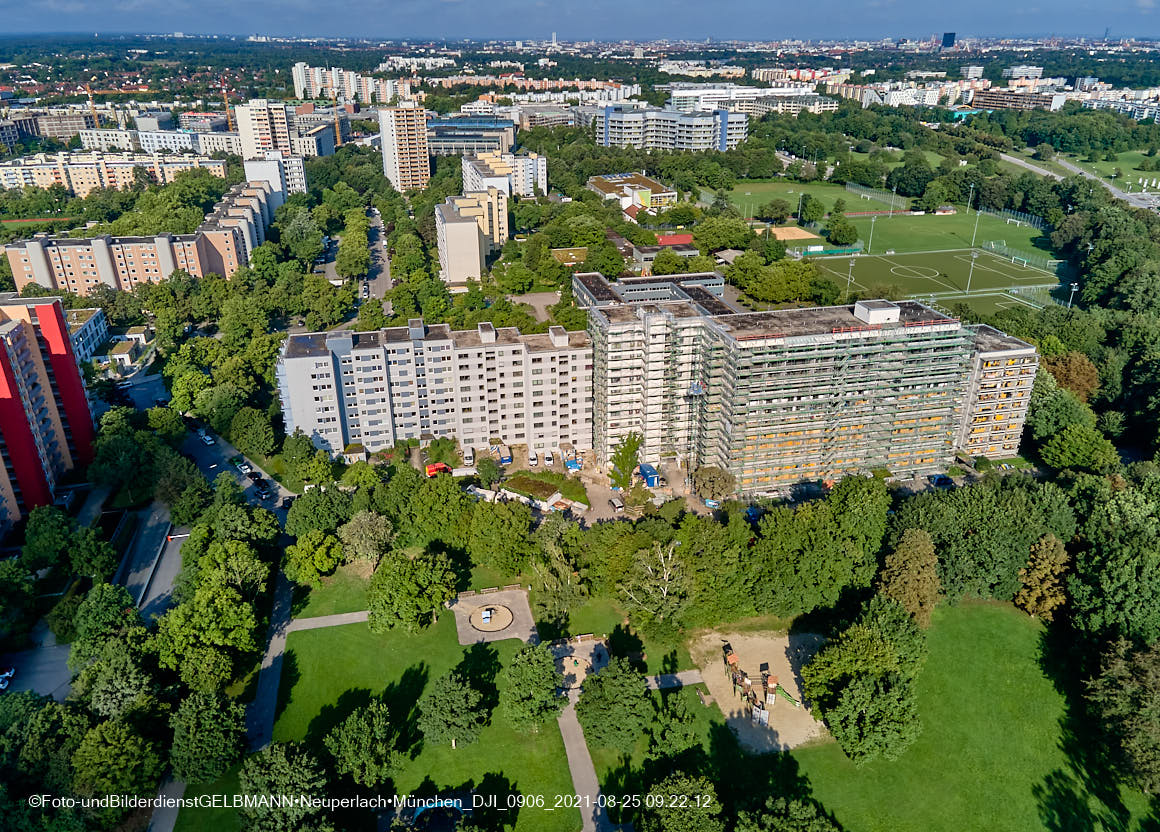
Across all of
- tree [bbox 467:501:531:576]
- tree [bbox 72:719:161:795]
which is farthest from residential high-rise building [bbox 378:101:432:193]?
tree [bbox 72:719:161:795]

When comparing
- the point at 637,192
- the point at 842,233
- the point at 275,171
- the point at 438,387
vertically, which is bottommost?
the point at 842,233

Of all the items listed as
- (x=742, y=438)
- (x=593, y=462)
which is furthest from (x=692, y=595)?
(x=593, y=462)

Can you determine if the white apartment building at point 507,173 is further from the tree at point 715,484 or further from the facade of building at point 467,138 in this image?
the tree at point 715,484

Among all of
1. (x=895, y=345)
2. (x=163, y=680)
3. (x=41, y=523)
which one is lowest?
(x=163, y=680)

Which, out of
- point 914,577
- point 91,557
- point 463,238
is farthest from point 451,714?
point 463,238

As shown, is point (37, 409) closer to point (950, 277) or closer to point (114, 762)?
point (114, 762)

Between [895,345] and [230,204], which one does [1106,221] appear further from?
[230,204]

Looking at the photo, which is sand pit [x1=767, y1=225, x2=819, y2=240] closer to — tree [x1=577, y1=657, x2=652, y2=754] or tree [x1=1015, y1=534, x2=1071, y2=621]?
tree [x1=1015, y1=534, x2=1071, y2=621]
